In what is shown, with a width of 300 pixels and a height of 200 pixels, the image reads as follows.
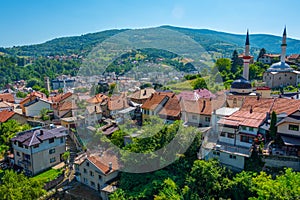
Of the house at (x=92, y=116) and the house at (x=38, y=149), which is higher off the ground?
the house at (x=92, y=116)

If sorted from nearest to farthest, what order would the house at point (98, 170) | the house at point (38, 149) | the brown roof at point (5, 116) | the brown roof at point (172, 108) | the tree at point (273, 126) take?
the tree at point (273, 126) → the house at point (98, 170) → the house at point (38, 149) → the brown roof at point (172, 108) → the brown roof at point (5, 116)

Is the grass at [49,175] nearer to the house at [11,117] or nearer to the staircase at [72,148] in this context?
the staircase at [72,148]

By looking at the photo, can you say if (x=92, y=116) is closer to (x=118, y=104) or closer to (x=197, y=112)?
(x=118, y=104)

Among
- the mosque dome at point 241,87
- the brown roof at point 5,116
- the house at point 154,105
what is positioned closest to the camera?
the house at point 154,105

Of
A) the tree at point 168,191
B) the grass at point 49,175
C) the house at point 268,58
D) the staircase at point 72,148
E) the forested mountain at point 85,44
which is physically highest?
the forested mountain at point 85,44

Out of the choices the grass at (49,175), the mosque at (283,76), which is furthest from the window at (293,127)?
the mosque at (283,76)

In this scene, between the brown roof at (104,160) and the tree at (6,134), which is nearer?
the brown roof at (104,160)
